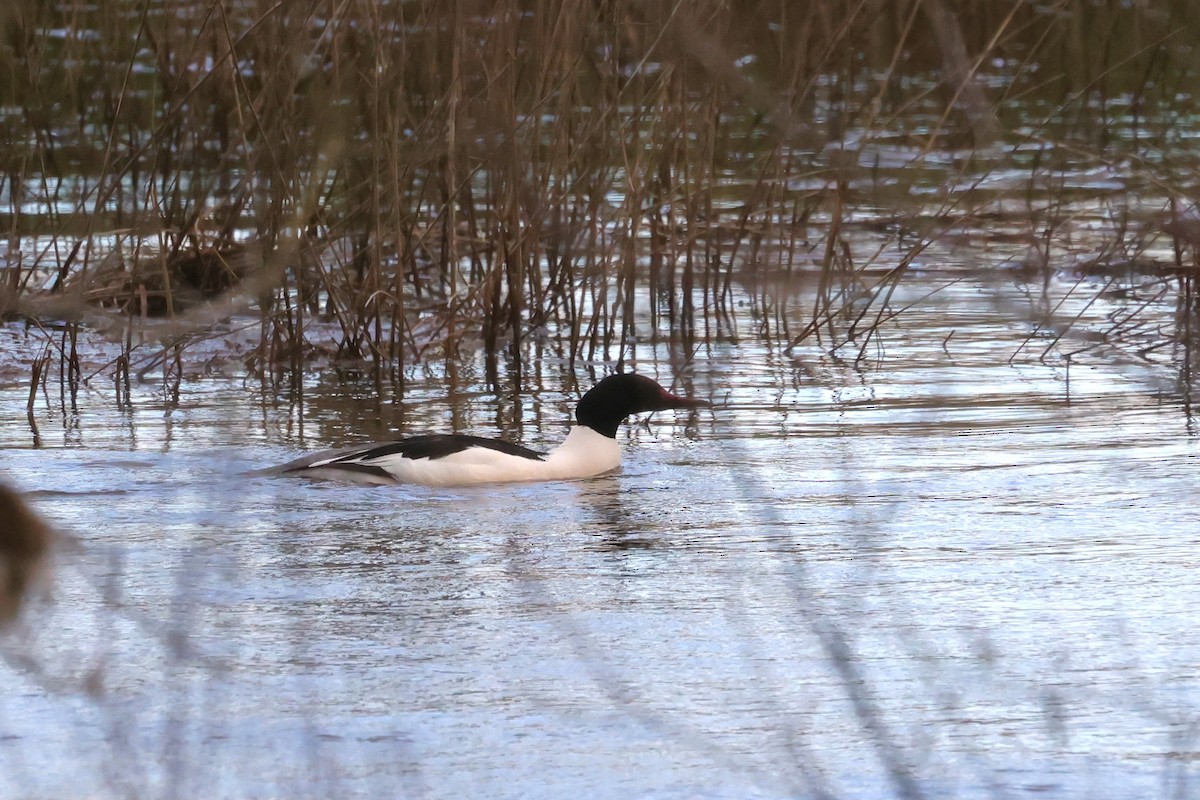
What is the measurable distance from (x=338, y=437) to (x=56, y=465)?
145 centimetres

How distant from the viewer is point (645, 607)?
19.1 ft

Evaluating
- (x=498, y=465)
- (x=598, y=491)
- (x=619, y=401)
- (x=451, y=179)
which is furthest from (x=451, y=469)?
(x=451, y=179)

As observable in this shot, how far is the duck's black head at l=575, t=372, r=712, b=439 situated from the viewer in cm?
866

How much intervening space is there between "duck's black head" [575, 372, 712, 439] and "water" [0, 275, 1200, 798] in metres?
0.21

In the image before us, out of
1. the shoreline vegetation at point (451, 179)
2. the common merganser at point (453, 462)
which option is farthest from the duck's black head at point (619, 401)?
the shoreline vegetation at point (451, 179)

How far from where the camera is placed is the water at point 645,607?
14.2 ft

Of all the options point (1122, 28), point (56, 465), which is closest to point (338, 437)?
point (56, 465)

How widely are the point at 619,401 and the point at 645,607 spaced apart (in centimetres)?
308

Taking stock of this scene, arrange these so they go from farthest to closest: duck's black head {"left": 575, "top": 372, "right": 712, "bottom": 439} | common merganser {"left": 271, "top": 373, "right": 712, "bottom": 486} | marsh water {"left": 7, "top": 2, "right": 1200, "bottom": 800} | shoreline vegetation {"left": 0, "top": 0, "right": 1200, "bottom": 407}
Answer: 1. duck's black head {"left": 575, "top": 372, "right": 712, "bottom": 439}
2. shoreline vegetation {"left": 0, "top": 0, "right": 1200, "bottom": 407}
3. common merganser {"left": 271, "top": 373, "right": 712, "bottom": 486}
4. marsh water {"left": 7, "top": 2, "right": 1200, "bottom": 800}

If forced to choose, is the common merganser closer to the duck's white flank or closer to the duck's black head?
the duck's white flank

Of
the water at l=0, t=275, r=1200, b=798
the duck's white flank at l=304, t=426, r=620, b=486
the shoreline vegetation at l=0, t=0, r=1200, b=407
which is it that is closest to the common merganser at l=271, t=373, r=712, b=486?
the duck's white flank at l=304, t=426, r=620, b=486

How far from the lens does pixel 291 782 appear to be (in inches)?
166

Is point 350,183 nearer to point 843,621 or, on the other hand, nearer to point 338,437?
point 338,437

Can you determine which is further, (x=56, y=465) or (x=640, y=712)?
(x=56, y=465)
